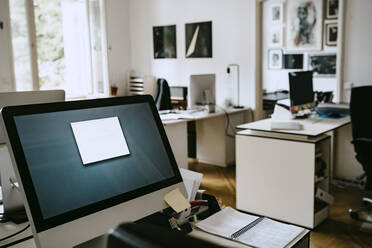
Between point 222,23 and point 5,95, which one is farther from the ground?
point 222,23

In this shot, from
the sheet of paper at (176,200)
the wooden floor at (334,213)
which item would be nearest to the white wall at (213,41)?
the wooden floor at (334,213)

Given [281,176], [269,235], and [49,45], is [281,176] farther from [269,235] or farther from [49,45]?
[49,45]

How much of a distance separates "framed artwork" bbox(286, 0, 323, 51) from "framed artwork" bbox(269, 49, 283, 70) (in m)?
0.43

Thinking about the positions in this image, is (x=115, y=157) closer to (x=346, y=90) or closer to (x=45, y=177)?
(x=45, y=177)

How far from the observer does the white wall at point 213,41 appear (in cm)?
538

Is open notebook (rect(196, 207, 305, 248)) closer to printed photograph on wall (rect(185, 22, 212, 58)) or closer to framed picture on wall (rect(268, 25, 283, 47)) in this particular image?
printed photograph on wall (rect(185, 22, 212, 58))

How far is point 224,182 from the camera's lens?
475 cm

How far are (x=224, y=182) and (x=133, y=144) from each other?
11.8 ft

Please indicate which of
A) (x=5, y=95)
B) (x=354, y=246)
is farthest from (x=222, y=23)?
(x=5, y=95)

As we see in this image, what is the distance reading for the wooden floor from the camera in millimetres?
3145

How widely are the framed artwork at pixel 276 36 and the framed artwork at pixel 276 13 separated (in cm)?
11

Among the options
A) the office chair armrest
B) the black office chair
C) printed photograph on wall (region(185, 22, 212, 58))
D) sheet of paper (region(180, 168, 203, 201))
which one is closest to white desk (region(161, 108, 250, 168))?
printed photograph on wall (region(185, 22, 212, 58))

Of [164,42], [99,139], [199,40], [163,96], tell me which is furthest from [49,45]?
[99,139]

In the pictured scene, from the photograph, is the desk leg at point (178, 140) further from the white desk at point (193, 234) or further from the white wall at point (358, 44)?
the white desk at point (193, 234)
